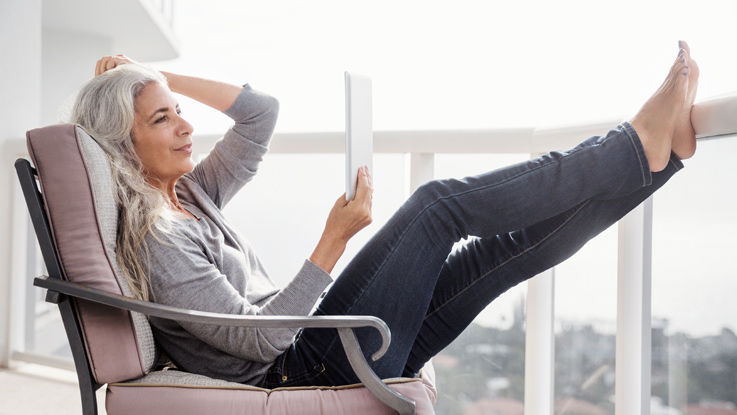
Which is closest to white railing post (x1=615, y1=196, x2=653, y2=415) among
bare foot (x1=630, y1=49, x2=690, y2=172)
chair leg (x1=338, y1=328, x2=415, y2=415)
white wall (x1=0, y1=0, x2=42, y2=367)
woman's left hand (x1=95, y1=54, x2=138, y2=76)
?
bare foot (x1=630, y1=49, x2=690, y2=172)

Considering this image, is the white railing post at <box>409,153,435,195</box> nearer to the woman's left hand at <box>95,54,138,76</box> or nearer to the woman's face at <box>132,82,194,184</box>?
the woman's face at <box>132,82,194,184</box>

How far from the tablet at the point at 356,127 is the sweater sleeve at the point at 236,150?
0.39 m

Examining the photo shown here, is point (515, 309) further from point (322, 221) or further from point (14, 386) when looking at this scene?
point (14, 386)

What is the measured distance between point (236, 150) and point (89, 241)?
1.85ft

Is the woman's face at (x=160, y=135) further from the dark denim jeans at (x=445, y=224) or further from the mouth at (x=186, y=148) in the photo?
the dark denim jeans at (x=445, y=224)

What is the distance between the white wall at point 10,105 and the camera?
8.32ft

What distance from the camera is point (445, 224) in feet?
4.08

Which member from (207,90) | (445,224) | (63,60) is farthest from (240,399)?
(63,60)

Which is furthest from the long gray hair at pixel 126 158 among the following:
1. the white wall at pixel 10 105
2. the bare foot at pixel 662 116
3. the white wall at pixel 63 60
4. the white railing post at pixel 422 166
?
the white wall at pixel 63 60

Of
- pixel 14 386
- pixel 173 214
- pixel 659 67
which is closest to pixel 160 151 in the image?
pixel 173 214

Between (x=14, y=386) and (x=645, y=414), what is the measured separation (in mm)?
2187

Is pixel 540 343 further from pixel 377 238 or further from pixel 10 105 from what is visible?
pixel 10 105

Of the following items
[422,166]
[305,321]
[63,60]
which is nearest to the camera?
[305,321]

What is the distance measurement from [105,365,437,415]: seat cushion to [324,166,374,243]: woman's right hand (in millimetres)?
312
